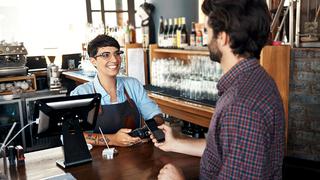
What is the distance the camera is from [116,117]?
245cm

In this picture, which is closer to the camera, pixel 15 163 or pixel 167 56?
pixel 15 163

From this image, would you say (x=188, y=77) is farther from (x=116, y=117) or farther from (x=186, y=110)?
(x=116, y=117)

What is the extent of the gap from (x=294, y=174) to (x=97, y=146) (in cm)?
202

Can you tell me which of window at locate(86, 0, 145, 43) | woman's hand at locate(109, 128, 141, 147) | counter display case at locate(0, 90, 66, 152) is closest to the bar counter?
woman's hand at locate(109, 128, 141, 147)

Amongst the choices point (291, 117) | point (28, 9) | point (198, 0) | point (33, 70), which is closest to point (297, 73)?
point (291, 117)

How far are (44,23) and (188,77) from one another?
14.0 feet

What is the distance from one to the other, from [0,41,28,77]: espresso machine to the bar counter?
2897mm

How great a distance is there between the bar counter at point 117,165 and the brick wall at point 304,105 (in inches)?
69.3

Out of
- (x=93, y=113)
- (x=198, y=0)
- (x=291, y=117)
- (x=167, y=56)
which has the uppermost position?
(x=198, y=0)

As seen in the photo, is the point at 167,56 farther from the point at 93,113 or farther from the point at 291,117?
the point at 93,113

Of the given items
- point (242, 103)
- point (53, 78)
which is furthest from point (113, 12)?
point (242, 103)

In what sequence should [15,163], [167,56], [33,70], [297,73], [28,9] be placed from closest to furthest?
[15,163]
[297,73]
[167,56]
[33,70]
[28,9]

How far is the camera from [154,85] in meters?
4.20

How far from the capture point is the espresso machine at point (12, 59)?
179 inches
